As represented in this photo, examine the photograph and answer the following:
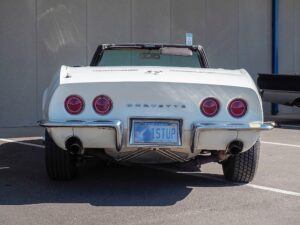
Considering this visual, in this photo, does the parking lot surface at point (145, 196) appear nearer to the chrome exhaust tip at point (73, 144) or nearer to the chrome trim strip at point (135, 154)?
the chrome trim strip at point (135, 154)

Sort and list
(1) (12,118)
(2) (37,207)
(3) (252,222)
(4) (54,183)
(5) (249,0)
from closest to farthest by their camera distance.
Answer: (3) (252,222) < (2) (37,207) < (4) (54,183) < (1) (12,118) < (5) (249,0)

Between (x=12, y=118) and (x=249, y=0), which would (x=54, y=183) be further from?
(x=249, y=0)

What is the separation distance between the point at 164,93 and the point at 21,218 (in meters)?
1.59

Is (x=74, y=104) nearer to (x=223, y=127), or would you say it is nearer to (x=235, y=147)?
(x=223, y=127)

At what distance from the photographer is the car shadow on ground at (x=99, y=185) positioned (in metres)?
5.08

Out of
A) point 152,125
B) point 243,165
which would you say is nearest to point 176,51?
point 243,165

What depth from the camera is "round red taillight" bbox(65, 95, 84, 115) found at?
16.3 feet

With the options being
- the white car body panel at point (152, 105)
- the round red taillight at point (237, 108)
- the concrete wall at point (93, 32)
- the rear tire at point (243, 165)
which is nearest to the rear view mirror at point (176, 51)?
the rear tire at point (243, 165)

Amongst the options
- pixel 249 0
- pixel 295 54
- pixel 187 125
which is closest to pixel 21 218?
pixel 187 125

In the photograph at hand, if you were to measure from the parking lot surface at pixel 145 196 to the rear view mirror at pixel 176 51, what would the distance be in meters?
1.35

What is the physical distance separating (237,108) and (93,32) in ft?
26.0

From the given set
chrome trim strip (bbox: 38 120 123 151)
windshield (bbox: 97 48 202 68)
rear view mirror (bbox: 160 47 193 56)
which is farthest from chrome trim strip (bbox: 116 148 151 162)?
rear view mirror (bbox: 160 47 193 56)

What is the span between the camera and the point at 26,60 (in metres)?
11.7

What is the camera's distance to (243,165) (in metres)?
5.66
